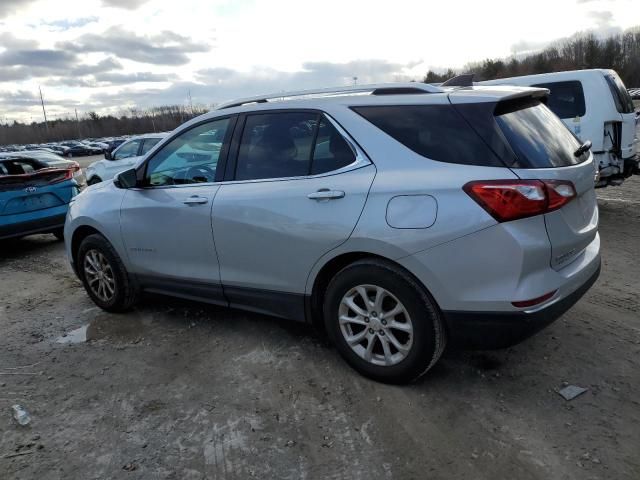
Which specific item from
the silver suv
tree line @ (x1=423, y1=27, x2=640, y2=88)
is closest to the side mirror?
the silver suv

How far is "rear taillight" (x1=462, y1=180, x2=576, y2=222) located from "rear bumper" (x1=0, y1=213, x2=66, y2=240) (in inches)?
266

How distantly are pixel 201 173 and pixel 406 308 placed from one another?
1.94 metres

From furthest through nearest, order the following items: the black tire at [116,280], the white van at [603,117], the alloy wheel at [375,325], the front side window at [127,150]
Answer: the front side window at [127,150] < the white van at [603,117] < the black tire at [116,280] < the alloy wheel at [375,325]

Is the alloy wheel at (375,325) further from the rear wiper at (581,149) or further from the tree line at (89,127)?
the tree line at (89,127)

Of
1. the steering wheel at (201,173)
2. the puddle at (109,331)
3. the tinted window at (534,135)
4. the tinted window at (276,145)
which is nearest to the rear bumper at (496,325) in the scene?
the tinted window at (534,135)

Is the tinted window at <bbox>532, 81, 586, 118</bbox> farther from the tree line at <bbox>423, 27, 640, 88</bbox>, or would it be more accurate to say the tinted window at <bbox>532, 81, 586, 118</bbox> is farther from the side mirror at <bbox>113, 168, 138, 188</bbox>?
the tree line at <bbox>423, 27, 640, 88</bbox>

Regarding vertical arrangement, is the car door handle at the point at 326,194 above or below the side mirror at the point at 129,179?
below

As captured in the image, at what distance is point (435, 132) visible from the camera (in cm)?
299

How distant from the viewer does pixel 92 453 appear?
280cm

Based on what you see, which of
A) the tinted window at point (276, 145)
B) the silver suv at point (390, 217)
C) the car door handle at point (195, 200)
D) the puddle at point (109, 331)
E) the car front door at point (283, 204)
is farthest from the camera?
the puddle at point (109, 331)

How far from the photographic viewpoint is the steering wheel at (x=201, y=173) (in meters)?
3.90

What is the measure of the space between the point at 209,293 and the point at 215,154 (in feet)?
3.41

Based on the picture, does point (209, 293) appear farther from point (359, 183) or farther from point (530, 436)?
point (530, 436)

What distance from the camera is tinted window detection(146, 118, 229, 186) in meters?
3.95
